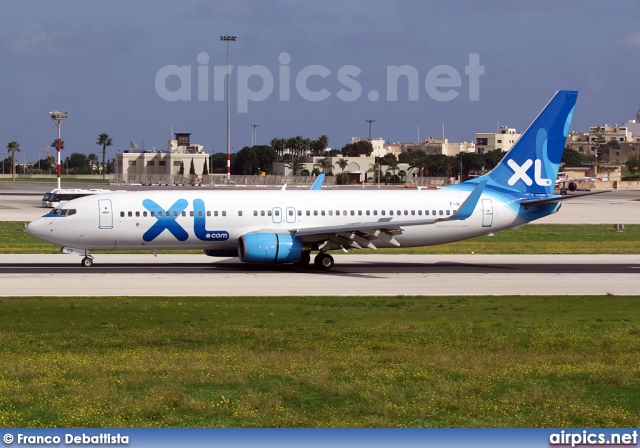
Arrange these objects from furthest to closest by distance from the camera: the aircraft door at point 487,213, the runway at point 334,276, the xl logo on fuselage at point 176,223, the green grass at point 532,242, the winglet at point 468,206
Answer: the green grass at point 532,242
the aircraft door at point 487,213
the xl logo on fuselage at point 176,223
the winglet at point 468,206
the runway at point 334,276

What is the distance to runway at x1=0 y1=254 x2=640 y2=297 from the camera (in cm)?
3284

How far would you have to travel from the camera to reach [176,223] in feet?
130

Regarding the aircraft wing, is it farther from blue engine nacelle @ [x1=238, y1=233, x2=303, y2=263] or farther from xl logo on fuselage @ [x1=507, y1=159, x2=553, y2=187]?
xl logo on fuselage @ [x1=507, y1=159, x2=553, y2=187]

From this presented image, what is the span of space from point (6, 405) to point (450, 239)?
96.2ft

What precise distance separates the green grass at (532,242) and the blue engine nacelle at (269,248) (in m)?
11.5

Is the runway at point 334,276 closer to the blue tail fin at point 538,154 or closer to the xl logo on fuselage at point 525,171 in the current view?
the blue tail fin at point 538,154

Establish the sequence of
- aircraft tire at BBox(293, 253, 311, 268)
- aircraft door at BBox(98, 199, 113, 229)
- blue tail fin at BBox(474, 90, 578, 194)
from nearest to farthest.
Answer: aircraft door at BBox(98, 199, 113, 229) < aircraft tire at BBox(293, 253, 311, 268) < blue tail fin at BBox(474, 90, 578, 194)

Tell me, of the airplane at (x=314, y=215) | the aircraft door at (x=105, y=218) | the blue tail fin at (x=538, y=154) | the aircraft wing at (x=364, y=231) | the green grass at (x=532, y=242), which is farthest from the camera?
the green grass at (x=532, y=242)

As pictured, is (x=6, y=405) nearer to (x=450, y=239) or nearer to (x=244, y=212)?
(x=244, y=212)

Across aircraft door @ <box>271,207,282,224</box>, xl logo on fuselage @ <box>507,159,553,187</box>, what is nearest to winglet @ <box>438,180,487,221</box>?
xl logo on fuselage @ <box>507,159,553,187</box>

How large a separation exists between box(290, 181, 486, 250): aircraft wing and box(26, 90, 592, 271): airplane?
42 mm

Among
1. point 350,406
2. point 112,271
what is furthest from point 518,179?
point 350,406

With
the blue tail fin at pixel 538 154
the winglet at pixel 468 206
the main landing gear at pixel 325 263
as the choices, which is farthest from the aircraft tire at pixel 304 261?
the blue tail fin at pixel 538 154

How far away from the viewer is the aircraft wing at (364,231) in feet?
127
